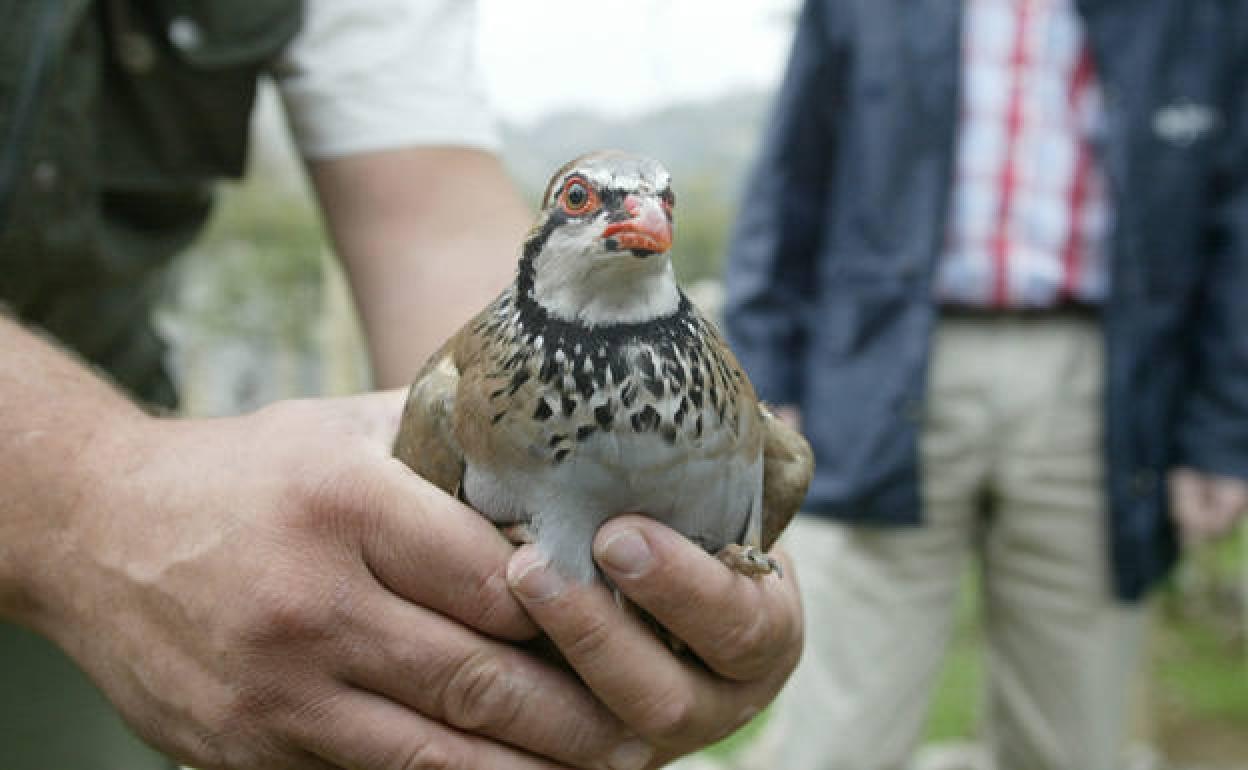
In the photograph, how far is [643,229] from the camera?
58.0 inches

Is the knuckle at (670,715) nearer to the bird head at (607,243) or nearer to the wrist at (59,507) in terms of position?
the bird head at (607,243)

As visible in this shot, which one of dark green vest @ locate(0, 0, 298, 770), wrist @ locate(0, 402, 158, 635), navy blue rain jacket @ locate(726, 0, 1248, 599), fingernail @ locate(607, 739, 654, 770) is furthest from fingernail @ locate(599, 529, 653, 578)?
navy blue rain jacket @ locate(726, 0, 1248, 599)

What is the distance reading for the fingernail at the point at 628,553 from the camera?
153 centimetres

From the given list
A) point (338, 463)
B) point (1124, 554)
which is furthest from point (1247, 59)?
point (338, 463)

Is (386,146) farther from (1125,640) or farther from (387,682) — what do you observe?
(1125,640)

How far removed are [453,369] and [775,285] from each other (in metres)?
2.29

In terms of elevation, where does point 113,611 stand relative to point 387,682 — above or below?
above

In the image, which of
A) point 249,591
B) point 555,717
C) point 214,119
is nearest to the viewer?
point 249,591

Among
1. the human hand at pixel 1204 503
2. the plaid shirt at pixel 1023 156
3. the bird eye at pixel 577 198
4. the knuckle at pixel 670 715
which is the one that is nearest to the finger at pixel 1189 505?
the human hand at pixel 1204 503

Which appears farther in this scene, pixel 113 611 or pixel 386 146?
pixel 386 146

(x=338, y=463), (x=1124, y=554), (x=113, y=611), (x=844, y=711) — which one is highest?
(x=338, y=463)

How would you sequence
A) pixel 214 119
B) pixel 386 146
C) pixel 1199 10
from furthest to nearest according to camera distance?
1. pixel 1199 10
2. pixel 214 119
3. pixel 386 146

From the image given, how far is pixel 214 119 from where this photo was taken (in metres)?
2.58

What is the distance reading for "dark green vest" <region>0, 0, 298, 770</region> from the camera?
2.15 m
